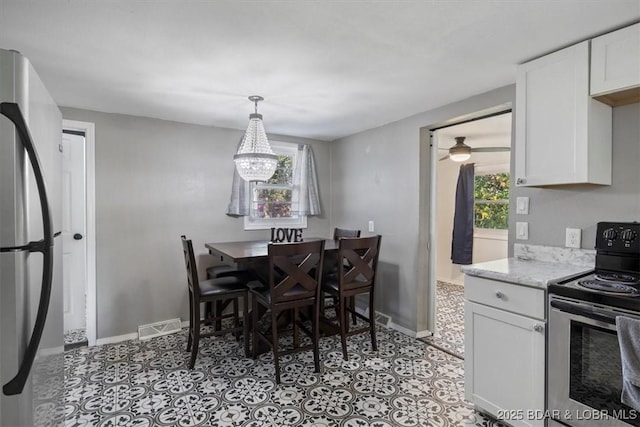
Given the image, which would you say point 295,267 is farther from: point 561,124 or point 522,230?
point 561,124

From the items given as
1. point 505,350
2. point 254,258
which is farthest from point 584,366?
point 254,258

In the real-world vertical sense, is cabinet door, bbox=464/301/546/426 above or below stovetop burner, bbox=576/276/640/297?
below

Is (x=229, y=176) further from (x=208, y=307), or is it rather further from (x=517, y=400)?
(x=517, y=400)

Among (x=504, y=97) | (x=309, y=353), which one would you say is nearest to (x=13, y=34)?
(x=309, y=353)

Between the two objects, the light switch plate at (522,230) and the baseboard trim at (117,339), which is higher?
the light switch plate at (522,230)

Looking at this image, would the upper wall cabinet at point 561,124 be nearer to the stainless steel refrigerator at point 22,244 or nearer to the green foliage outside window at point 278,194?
the stainless steel refrigerator at point 22,244

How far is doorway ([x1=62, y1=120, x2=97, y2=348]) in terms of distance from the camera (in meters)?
3.03

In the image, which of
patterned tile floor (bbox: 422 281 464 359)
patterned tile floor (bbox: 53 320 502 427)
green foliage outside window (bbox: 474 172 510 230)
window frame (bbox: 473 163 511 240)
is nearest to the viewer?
patterned tile floor (bbox: 53 320 502 427)

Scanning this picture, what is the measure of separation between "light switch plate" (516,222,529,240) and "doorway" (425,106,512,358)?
942mm

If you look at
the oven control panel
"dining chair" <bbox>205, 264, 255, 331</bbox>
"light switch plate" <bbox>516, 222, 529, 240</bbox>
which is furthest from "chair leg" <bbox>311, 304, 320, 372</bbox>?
the oven control panel

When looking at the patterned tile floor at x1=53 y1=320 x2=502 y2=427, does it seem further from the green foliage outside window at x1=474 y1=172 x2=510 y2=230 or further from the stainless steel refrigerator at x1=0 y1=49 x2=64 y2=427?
the green foliage outside window at x1=474 y1=172 x2=510 y2=230

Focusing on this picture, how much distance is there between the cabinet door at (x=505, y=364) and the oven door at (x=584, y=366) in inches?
2.5

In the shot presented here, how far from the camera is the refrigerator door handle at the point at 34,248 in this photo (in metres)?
1.04

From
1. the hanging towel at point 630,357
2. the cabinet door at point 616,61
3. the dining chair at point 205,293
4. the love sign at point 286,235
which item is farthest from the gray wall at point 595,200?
the dining chair at point 205,293
